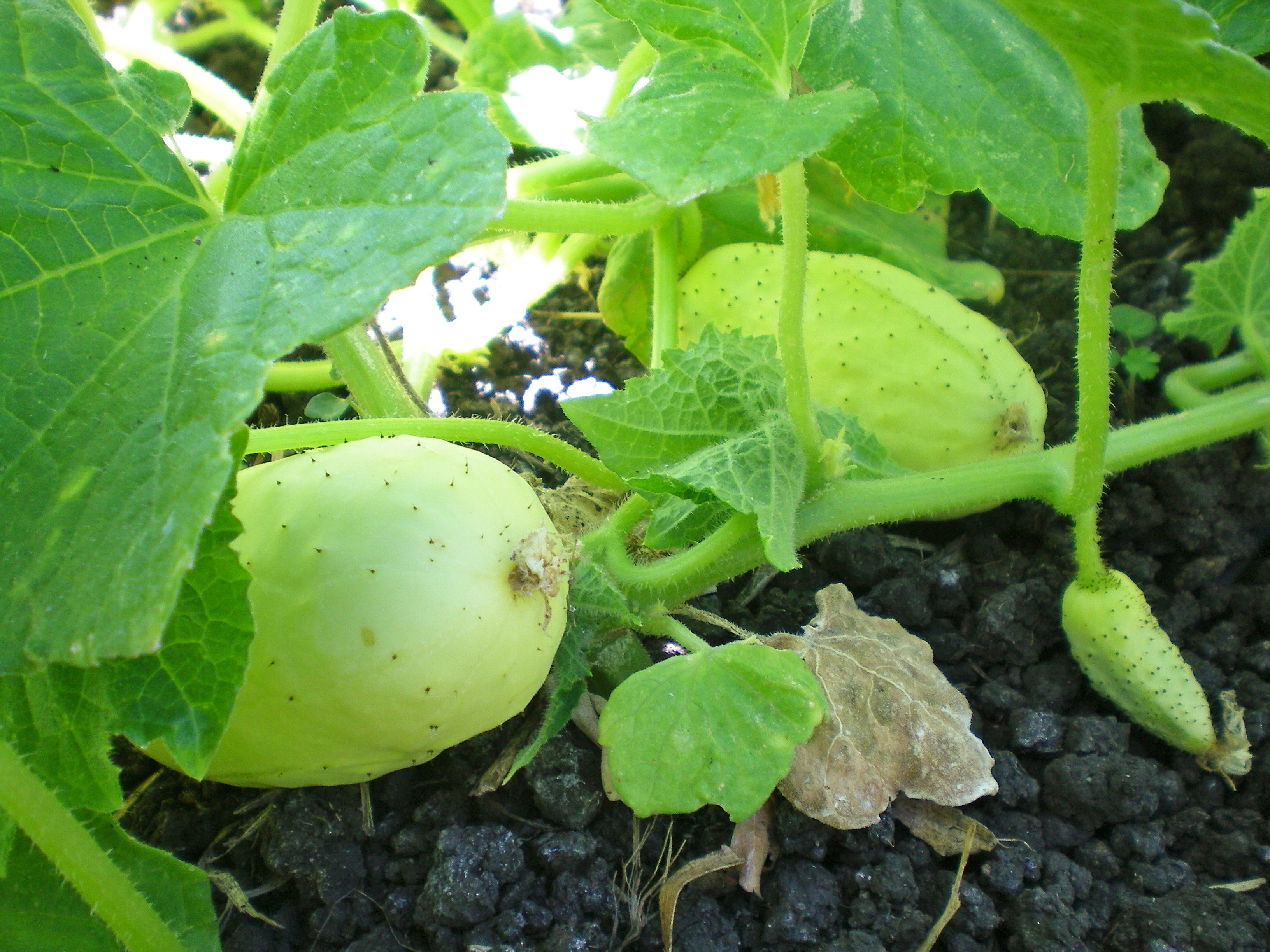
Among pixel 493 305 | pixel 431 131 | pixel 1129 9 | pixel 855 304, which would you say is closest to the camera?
pixel 1129 9

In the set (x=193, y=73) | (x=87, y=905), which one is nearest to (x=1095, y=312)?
(x=87, y=905)

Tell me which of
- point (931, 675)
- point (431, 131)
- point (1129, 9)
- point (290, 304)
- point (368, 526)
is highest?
point (1129, 9)

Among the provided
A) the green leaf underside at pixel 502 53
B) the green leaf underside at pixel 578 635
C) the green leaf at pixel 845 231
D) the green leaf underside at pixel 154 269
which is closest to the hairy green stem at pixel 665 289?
the green leaf at pixel 845 231

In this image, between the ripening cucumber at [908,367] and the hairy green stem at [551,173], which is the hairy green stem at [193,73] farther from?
the ripening cucumber at [908,367]

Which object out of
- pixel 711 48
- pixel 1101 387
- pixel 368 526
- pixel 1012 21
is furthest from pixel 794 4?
pixel 368 526

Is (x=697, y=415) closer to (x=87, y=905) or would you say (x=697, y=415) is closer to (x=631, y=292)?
(x=631, y=292)

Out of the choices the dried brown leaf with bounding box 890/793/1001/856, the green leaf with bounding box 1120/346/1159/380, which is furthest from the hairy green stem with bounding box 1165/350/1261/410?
the dried brown leaf with bounding box 890/793/1001/856

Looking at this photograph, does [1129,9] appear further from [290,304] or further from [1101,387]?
[290,304]
